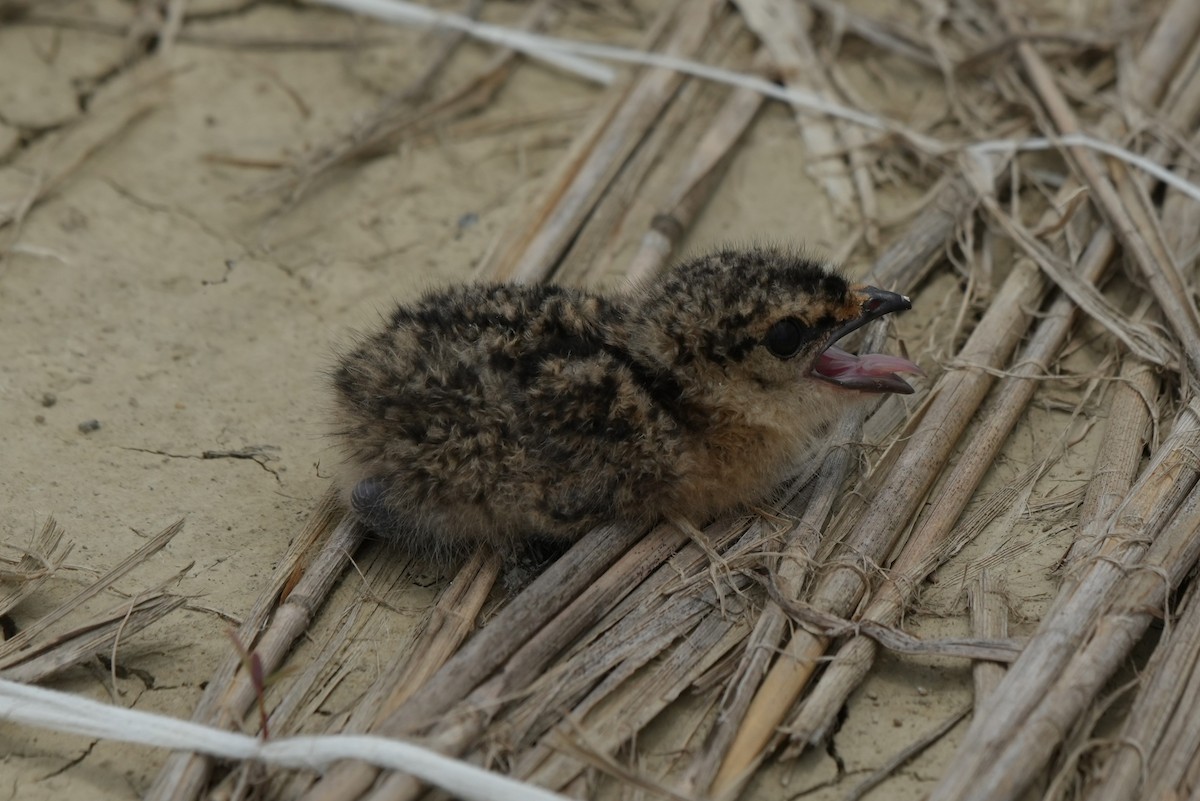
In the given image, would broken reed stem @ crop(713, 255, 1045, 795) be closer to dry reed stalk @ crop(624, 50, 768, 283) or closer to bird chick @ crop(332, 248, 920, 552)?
bird chick @ crop(332, 248, 920, 552)

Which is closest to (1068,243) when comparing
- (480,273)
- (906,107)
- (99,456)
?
(906,107)

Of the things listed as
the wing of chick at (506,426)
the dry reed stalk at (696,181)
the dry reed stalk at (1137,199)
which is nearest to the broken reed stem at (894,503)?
the dry reed stalk at (1137,199)

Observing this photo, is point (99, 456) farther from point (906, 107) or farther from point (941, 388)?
point (906, 107)

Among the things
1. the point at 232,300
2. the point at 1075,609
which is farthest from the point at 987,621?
the point at 232,300

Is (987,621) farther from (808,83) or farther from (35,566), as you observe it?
(808,83)

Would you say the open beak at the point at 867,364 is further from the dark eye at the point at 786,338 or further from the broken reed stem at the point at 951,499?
the broken reed stem at the point at 951,499

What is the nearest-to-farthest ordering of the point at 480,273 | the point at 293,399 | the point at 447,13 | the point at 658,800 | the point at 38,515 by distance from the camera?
the point at 658,800, the point at 38,515, the point at 293,399, the point at 480,273, the point at 447,13
